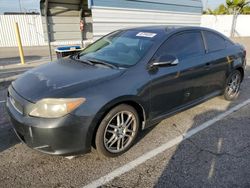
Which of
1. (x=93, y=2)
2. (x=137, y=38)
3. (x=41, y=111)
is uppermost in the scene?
(x=93, y=2)

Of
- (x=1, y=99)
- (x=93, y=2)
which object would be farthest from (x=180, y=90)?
(x=93, y=2)

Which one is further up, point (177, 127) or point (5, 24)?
point (5, 24)

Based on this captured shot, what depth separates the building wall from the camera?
28.1 ft

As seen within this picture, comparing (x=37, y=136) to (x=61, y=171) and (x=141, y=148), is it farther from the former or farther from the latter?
(x=141, y=148)

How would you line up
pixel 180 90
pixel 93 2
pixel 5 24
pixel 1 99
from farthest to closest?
pixel 5 24 < pixel 93 2 < pixel 1 99 < pixel 180 90

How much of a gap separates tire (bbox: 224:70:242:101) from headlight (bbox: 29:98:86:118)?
3391mm

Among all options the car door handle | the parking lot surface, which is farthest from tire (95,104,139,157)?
the car door handle

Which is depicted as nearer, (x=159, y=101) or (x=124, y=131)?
(x=124, y=131)

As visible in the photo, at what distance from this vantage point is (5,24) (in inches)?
544

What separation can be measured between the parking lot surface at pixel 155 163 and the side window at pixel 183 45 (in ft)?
3.91

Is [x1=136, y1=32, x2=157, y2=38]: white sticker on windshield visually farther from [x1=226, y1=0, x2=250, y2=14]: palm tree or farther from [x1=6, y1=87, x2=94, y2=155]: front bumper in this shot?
[x1=226, y1=0, x2=250, y2=14]: palm tree

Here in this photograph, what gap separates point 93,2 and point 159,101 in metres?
6.07

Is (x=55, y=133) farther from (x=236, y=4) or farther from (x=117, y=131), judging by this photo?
(x=236, y=4)

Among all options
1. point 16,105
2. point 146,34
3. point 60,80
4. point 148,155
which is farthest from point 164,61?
point 16,105
